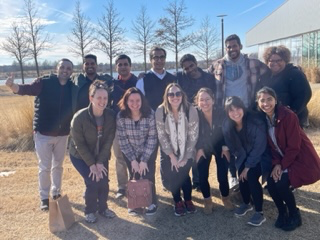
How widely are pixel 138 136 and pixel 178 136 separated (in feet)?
1.66

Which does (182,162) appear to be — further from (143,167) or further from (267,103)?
(267,103)

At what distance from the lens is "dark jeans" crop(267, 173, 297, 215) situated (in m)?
3.46

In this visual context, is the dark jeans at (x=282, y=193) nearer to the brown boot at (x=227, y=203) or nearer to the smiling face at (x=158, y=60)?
the brown boot at (x=227, y=203)

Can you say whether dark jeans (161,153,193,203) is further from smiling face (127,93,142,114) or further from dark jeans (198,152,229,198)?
smiling face (127,93,142,114)

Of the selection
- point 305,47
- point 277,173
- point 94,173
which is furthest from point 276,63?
point 305,47

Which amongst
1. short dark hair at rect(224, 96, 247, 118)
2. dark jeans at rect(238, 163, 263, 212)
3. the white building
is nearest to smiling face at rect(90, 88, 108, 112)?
short dark hair at rect(224, 96, 247, 118)

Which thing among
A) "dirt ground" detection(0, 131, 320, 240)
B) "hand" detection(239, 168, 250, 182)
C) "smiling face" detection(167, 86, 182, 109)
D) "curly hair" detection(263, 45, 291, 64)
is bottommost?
"dirt ground" detection(0, 131, 320, 240)

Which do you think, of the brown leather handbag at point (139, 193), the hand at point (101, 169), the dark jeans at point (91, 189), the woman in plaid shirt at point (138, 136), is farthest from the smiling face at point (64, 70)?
the brown leather handbag at point (139, 193)

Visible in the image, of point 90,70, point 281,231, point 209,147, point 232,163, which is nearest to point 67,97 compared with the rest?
point 90,70

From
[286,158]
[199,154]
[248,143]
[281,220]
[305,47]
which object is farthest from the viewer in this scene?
[305,47]

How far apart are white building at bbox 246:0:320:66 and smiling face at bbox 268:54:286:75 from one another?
17120mm

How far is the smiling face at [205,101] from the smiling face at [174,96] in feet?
0.88

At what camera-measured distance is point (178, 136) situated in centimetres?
395

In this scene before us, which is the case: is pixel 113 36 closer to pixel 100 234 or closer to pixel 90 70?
pixel 90 70
